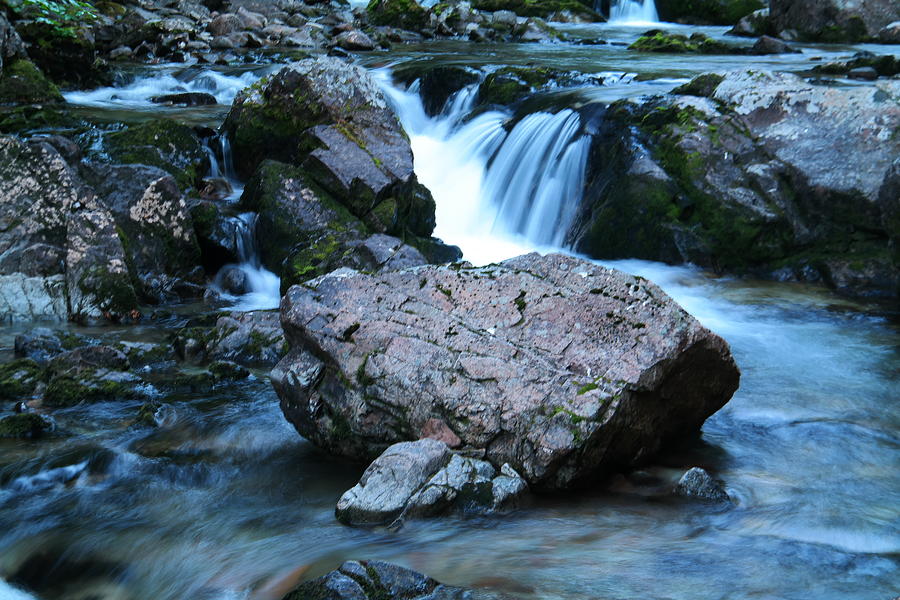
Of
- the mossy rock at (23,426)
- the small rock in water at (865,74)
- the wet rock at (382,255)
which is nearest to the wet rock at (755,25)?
the small rock in water at (865,74)

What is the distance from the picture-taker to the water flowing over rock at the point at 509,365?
15.9 ft

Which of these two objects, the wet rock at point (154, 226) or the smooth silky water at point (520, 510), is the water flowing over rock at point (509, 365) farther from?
the wet rock at point (154, 226)

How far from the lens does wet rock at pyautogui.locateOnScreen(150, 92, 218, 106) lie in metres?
14.7

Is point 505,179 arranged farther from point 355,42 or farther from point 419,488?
point 355,42

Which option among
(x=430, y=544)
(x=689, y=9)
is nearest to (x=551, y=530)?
(x=430, y=544)

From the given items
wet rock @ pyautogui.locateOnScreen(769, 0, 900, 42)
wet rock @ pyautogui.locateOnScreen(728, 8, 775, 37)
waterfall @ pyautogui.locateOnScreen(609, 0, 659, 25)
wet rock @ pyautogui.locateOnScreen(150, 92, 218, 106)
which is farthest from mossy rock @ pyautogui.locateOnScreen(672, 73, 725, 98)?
waterfall @ pyautogui.locateOnScreen(609, 0, 659, 25)

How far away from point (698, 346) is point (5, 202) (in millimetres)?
6358

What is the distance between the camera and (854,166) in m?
9.41

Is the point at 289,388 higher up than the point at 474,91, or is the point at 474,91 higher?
the point at 474,91

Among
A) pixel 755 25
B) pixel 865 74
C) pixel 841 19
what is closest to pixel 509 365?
pixel 865 74

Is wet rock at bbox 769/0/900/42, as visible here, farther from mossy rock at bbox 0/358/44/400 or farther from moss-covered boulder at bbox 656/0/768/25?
mossy rock at bbox 0/358/44/400

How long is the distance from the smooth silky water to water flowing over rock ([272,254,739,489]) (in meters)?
0.31

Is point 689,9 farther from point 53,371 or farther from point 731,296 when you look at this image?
point 53,371

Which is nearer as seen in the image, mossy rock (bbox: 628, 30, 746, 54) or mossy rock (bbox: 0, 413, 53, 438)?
mossy rock (bbox: 0, 413, 53, 438)
